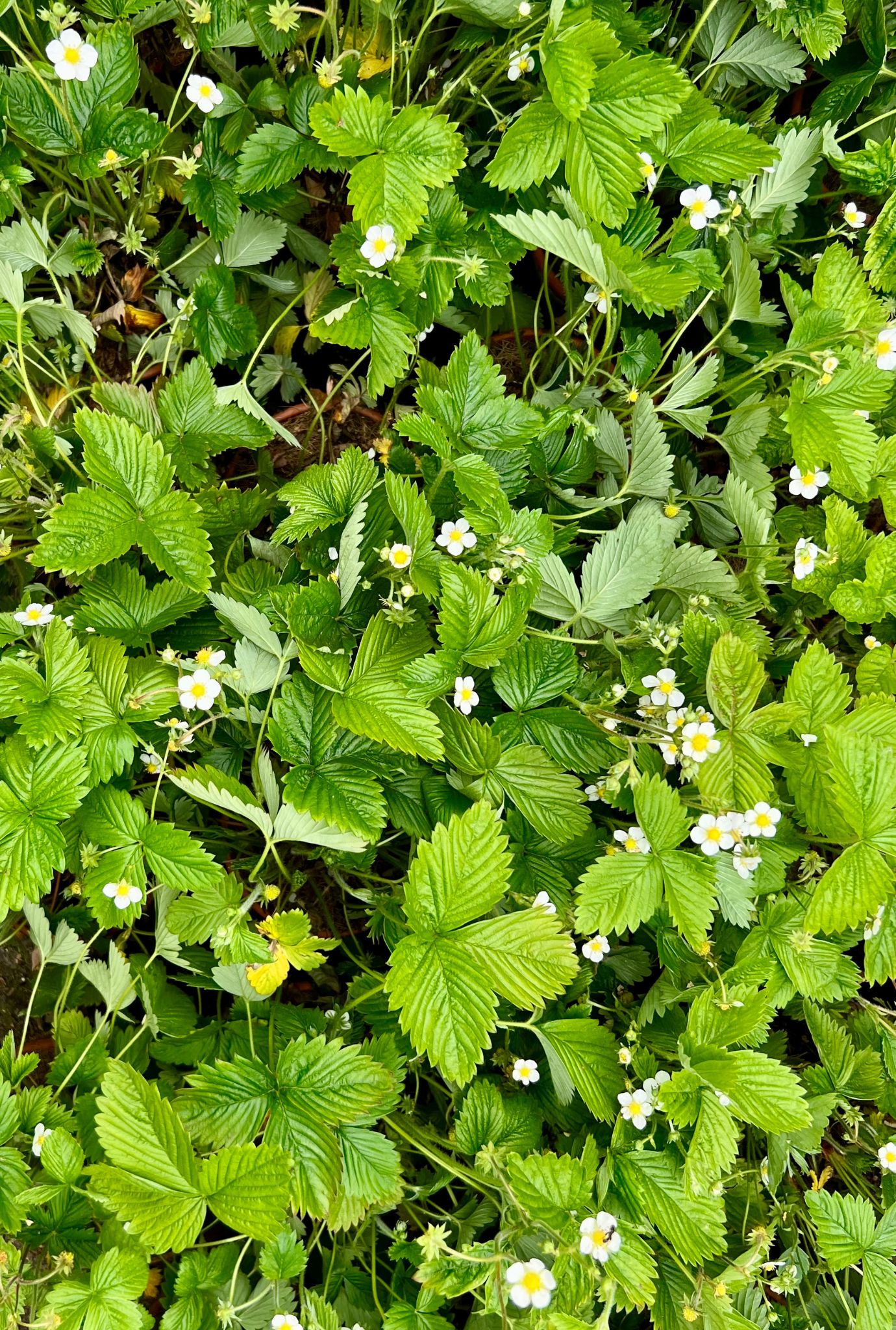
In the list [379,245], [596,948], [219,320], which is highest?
[379,245]

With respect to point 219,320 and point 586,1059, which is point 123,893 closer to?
point 586,1059

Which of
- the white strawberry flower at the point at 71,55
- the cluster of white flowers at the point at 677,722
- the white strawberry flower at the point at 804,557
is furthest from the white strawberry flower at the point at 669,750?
the white strawberry flower at the point at 71,55

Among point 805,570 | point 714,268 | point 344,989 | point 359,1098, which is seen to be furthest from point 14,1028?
point 714,268

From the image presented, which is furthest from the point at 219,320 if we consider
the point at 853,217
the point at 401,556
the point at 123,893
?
the point at 853,217

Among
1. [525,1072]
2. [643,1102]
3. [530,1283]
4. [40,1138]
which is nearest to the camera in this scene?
[530,1283]

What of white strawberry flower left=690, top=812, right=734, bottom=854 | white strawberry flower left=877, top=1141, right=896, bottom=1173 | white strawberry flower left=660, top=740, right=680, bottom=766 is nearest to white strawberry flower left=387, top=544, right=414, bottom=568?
white strawberry flower left=660, top=740, right=680, bottom=766

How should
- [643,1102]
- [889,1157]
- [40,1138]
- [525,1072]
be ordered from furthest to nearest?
1. [889,1157]
2. [525,1072]
3. [643,1102]
4. [40,1138]
